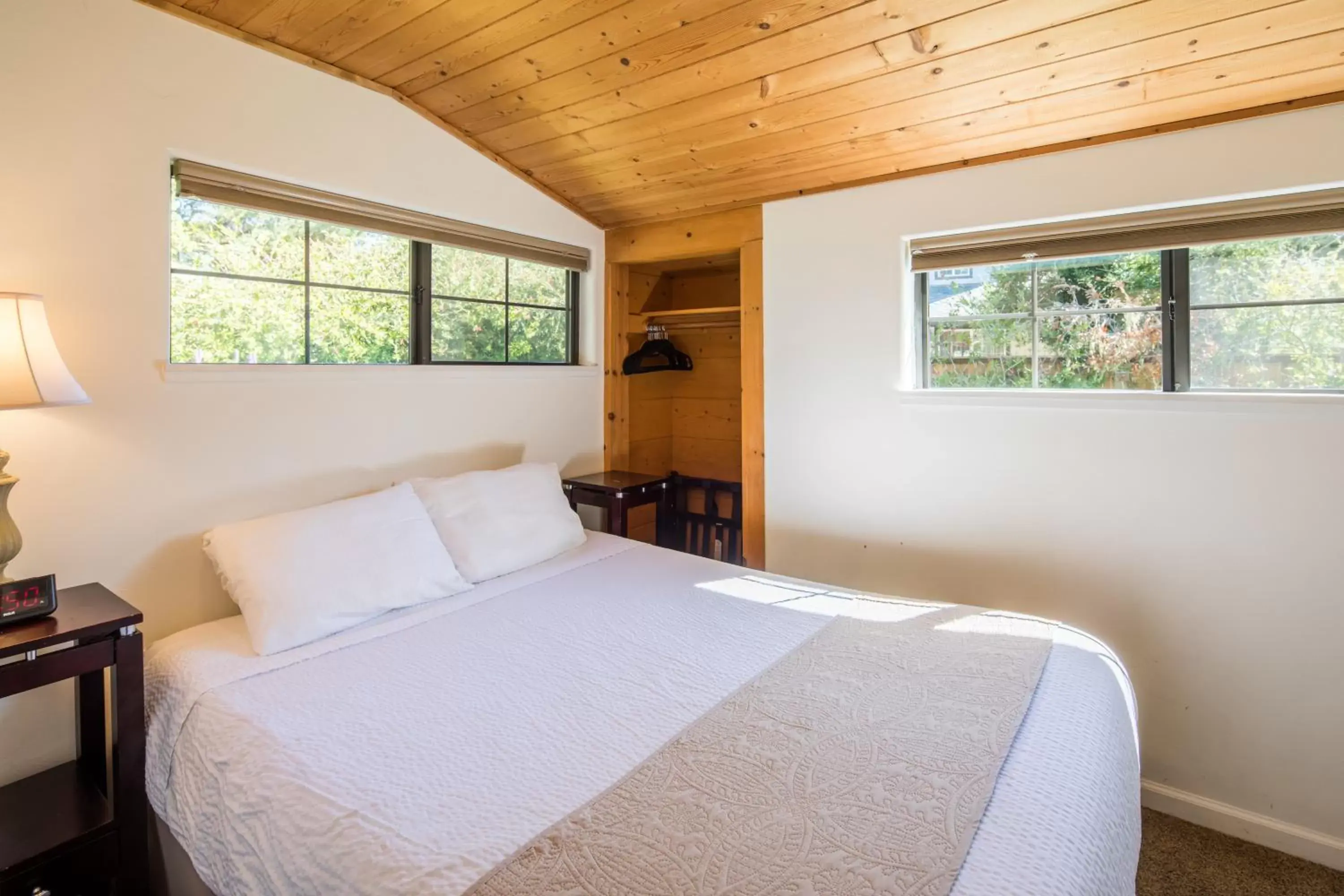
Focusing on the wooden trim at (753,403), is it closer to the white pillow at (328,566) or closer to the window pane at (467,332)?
the window pane at (467,332)

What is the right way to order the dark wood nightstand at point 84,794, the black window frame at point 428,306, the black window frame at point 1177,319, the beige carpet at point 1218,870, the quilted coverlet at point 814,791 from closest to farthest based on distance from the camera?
the quilted coverlet at point 814,791 → the dark wood nightstand at point 84,794 → the beige carpet at point 1218,870 → the black window frame at point 1177,319 → the black window frame at point 428,306

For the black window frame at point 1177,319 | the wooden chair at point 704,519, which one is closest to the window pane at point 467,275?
the wooden chair at point 704,519

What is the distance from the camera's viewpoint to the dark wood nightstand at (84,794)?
4.78 feet

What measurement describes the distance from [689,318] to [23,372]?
257cm

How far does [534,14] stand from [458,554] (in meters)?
1.68

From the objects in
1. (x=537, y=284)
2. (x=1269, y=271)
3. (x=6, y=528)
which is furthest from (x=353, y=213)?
(x=1269, y=271)

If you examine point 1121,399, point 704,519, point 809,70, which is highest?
point 809,70

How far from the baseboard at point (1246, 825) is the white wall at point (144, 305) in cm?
285

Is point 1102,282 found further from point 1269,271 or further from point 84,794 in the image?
point 84,794

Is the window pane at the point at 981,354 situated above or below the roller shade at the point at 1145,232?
below

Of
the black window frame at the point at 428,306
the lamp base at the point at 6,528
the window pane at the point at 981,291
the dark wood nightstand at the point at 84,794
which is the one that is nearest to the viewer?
the dark wood nightstand at the point at 84,794

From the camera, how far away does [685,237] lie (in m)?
3.16

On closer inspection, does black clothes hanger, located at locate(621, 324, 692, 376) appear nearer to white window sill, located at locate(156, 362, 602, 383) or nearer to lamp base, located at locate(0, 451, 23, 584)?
white window sill, located at locate(156, 362, 602, 383)

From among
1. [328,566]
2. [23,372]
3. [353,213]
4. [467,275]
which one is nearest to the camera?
[23,372]
